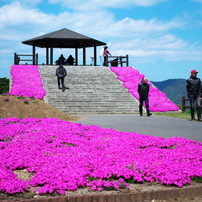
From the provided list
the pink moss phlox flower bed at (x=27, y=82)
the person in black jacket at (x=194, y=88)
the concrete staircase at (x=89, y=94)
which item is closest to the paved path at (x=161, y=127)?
the person in black jacket at (x=194, y=88)

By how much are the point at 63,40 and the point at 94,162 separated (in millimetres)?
34747

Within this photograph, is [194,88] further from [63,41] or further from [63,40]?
[63,41]

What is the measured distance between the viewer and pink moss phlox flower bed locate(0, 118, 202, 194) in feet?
14.2

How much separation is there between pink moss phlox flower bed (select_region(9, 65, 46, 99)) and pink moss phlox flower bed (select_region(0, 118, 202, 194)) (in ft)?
56.6

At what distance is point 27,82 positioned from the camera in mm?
28422

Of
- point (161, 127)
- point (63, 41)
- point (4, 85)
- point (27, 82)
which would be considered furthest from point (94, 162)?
point (4, 85)

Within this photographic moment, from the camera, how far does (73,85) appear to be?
27.4m

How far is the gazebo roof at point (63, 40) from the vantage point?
123 ft

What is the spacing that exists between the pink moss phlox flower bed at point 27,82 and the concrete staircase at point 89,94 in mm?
585

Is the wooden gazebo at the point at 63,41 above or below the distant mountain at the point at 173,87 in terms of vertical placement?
above

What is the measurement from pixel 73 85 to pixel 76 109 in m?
6.15

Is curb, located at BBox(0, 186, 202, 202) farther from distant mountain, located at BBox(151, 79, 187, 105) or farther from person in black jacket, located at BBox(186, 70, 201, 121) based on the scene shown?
distant mountain, located at BBox(151, 79, 187, 105)

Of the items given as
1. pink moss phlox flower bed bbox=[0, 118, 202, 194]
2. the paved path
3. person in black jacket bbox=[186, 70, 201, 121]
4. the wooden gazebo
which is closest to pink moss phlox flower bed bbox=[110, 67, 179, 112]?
the wooden gazebo

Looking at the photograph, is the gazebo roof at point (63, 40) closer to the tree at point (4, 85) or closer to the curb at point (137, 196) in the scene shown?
the tree at point (4, 85)
